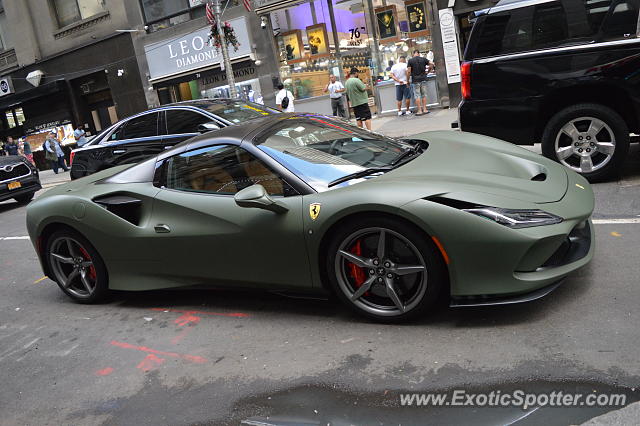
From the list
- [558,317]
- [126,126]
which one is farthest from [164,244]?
[126,126]

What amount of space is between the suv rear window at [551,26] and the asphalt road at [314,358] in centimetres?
229

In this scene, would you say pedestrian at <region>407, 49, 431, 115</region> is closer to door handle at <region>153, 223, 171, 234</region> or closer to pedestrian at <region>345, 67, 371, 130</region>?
pedestrian at <region>345, 67, 371, 130</region>

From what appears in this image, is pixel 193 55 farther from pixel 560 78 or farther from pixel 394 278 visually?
pixel 394 278

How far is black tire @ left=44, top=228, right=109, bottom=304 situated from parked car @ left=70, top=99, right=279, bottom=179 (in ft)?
11.7

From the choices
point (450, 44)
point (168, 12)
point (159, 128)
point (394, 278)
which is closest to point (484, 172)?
point (394, 278)

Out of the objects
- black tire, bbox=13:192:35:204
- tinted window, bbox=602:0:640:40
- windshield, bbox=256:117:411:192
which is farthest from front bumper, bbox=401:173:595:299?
black tire, bbox=13:192:35:204

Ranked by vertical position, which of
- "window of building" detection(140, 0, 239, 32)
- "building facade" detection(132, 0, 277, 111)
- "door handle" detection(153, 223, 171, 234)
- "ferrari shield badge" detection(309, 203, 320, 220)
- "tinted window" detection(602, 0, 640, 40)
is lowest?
"door handle" detection(153, 223, 171, 234)

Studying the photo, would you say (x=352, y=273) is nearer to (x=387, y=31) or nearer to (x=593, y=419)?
(x=593, y=419)

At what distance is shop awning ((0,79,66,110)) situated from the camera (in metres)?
25.5

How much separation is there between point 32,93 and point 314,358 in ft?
88.6

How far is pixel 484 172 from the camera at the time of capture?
3.73 metres

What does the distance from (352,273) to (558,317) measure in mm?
1234

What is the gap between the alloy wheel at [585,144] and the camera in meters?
6.07

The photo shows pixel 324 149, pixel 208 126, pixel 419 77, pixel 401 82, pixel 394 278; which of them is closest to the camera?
pixel 394 278
